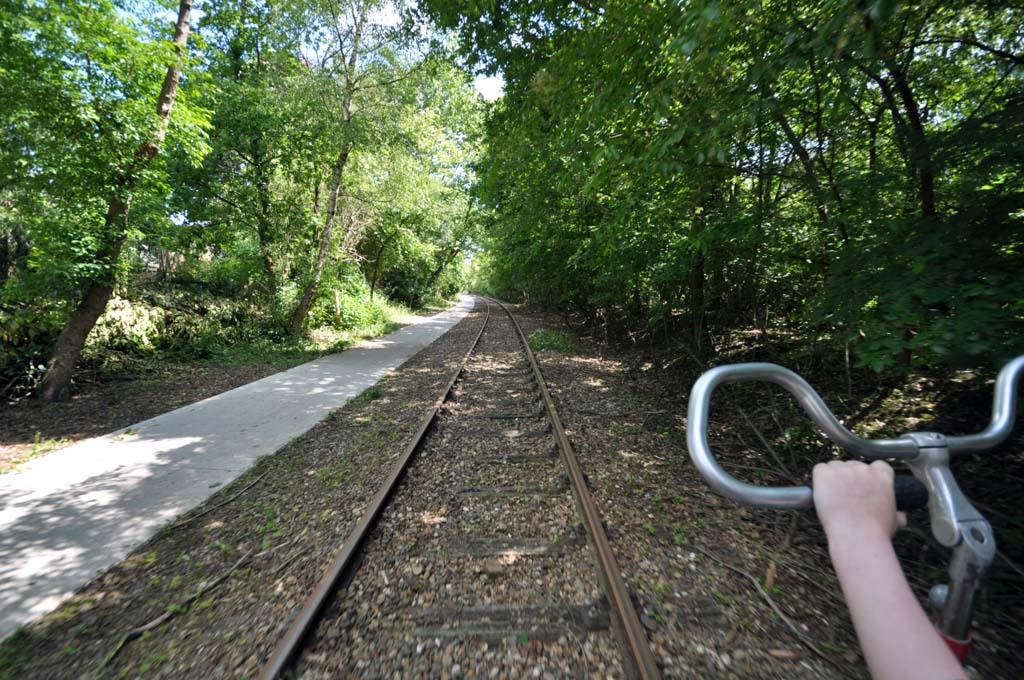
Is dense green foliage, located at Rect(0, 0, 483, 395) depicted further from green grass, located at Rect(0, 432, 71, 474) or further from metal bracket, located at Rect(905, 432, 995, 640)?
metal bracket, located at Rect(905, 432, 995, 640)

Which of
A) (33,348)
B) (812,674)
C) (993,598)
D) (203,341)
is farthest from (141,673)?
(203,341)

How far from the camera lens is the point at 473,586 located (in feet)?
9.26

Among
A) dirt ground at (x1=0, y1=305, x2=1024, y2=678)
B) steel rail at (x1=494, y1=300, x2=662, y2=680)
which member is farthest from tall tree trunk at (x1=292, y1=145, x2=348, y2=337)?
steel rail at (x1=494, y1=300, x2=662, y2=680)

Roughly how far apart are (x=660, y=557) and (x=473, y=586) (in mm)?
1387

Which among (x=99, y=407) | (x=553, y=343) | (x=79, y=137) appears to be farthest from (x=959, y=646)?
(x=553, y=343)

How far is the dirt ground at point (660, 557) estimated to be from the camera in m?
2.31

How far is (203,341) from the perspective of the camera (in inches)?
407

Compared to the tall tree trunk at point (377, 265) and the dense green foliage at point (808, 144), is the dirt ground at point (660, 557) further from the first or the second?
the tall tree trunk at point (377, 265)

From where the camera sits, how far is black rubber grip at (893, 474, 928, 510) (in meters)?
0.94

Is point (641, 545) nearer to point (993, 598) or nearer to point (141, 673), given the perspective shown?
point (993, 598)

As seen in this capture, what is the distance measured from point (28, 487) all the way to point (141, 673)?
10.9 ft

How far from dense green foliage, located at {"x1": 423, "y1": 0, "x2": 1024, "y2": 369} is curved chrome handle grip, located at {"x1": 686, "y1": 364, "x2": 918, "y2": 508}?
215cm

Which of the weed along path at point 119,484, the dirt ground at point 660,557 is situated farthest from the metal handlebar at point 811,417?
the weed along path at point 119,484

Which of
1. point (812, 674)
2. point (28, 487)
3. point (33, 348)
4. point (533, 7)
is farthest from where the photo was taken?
point (33, 348)
